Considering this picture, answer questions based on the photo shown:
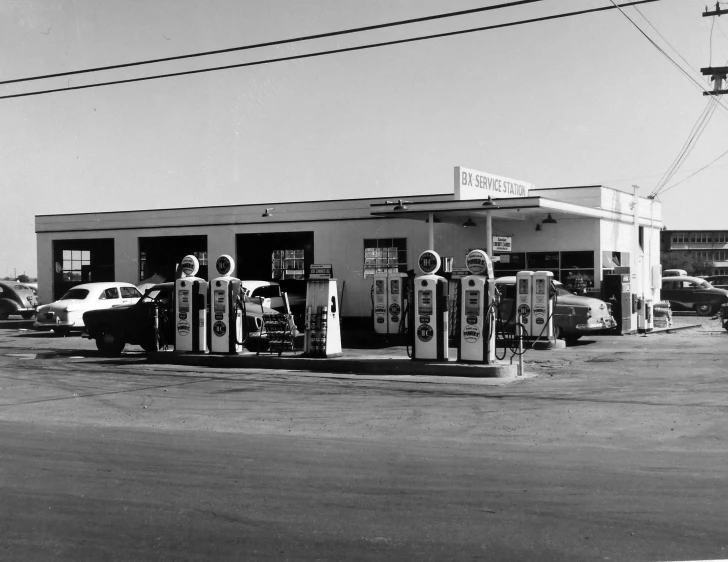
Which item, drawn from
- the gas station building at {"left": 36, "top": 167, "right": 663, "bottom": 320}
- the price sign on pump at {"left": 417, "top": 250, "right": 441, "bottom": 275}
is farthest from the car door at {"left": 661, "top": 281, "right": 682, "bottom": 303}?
the price sign on pump at {"left": 417, "top": 250, "right": 441, "bottom": 275}

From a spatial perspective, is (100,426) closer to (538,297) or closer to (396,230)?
(538,297)

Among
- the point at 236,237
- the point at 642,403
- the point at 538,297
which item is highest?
the point at 236,237

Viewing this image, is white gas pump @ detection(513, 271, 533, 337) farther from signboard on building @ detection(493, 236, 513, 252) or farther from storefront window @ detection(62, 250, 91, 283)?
storefront window @ detection(62, 250, 91, 283)

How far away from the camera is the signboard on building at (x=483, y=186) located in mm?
26438

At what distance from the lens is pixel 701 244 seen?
111 m

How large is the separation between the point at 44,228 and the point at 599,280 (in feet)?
78.7

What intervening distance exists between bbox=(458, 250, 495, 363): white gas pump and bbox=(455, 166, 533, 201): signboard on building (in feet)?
36.1

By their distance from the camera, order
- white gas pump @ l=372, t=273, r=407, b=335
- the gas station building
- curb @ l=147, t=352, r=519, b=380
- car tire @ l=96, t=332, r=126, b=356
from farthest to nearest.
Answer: the gas station building < white gas pump @ l=372, t=273, r=407, b=335 < car tire @ l=96, t=332, r=126, b=356 < curb @ l=147, t=352, r=519, b=380

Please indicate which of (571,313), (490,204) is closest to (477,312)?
(571,313)

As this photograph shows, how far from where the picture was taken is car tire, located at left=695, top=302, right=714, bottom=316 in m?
39.2

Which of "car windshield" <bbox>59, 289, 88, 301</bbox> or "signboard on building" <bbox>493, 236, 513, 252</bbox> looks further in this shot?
"signboard on building" <bbox>493, 236, 513, 252</bbox>

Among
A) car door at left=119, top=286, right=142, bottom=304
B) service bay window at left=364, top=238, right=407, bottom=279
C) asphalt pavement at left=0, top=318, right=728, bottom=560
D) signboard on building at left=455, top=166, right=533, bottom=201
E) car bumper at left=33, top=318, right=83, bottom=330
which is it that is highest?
signboard on building at left=455, top=166, right=533, bottom=201

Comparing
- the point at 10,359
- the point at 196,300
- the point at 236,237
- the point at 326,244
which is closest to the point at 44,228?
the point at 236,237

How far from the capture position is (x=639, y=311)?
26.2m
